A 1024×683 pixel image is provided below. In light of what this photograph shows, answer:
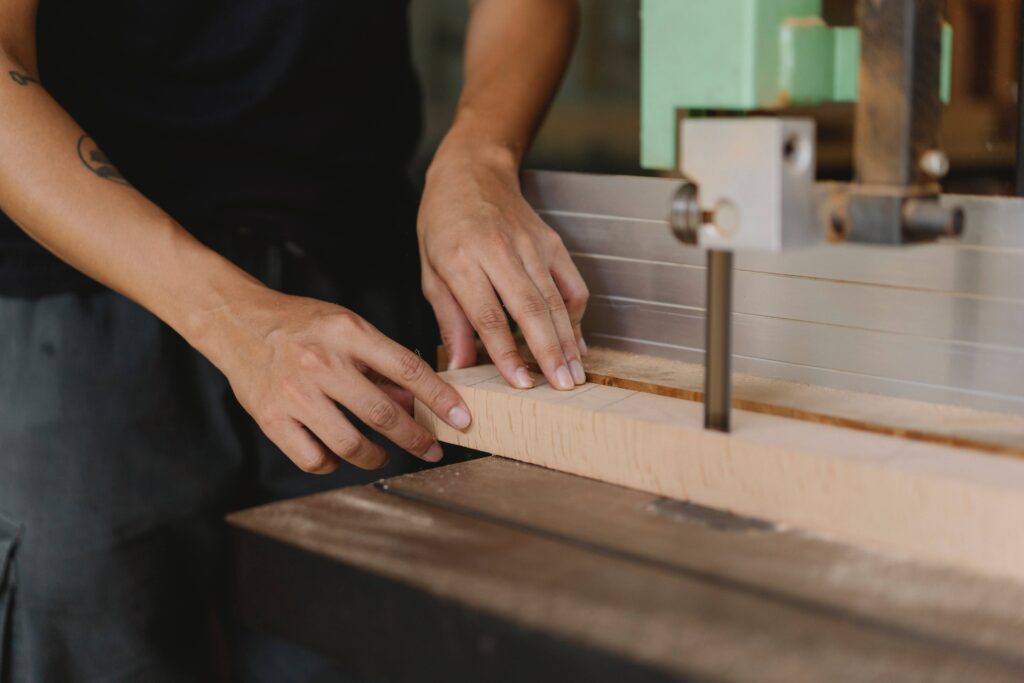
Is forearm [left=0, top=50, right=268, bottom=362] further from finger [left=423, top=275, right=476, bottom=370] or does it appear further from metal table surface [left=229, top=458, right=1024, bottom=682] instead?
metal table surface [left=229, top=458, right=1024, bottom=682]

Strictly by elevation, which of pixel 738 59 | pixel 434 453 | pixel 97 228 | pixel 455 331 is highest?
→ pixel 738 59

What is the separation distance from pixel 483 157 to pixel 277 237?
29 cm

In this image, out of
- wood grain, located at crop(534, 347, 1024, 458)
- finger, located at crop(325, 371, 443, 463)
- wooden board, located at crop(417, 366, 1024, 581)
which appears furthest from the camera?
finger, located at crop(325, 371, 443, 463)

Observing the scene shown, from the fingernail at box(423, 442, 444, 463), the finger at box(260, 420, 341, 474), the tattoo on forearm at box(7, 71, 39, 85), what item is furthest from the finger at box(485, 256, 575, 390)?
the tattoo on forearm at box(7, 71, 39, 85)

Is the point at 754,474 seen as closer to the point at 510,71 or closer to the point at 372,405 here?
the point at 372,405

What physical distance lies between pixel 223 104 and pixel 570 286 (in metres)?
0.53

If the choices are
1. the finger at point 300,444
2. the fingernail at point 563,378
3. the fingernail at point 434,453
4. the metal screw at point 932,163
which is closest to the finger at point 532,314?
the fingernail at point 563,378

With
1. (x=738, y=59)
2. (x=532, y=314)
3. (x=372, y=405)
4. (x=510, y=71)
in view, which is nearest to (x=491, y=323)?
(x=532, y=314)

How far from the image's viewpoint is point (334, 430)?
3.23ft

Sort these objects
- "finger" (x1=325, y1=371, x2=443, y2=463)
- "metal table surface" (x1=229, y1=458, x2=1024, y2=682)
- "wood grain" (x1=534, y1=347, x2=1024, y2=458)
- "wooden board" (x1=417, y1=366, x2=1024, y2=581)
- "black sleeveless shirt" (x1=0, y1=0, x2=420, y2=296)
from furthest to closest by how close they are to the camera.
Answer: "black sleeveless shirt" (x1=0, y1=0, x2=420, y2=296) → "finger" (x1=325, y1=371, x2=443, y2=463) → "wood grain" (x1=534, y1=347, x2=1024, y2=458) → "wooden board" (x1=417, y1=366, x2=1024, y2=581) → "metal table surface" (x1=229, y1=458, x2=1024, y2=682)

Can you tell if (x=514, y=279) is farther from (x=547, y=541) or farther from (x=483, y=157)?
(x=547, y=541)

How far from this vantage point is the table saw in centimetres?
63

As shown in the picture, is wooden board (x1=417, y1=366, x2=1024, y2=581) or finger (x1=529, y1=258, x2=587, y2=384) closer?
wooden board (x1=417, y1=366, x2=1024, y2=581)

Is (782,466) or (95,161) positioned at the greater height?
(95,161)
